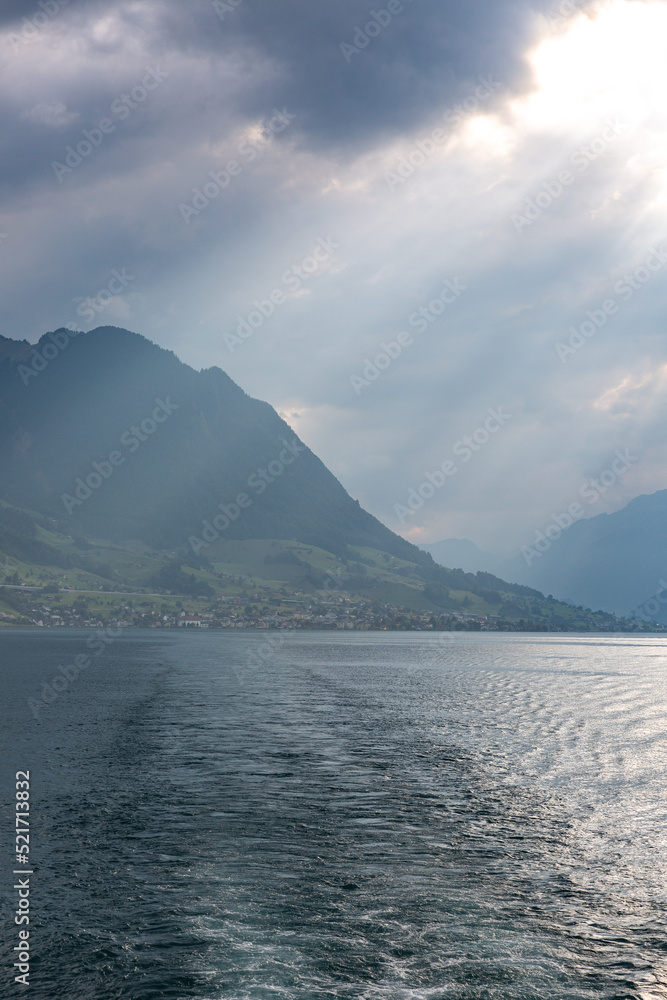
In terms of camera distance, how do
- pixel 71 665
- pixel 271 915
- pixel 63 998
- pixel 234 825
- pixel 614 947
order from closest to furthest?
pixel 63 998 < pixel 614 947 < pixel 271 915 < pixel 234 825 < pixel 71 665

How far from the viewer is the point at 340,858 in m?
27.9

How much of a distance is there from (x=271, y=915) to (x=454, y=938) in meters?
5.84

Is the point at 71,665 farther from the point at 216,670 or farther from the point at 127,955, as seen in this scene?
the point at 127,955

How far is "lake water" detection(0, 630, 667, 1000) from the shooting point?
737 inches

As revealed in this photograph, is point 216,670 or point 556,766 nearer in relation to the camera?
point 556,766

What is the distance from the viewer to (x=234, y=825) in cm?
3216

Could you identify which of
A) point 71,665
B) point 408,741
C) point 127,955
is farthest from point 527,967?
point 71,665

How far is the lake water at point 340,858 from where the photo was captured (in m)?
18.7

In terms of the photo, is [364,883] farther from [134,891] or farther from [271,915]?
[134,891]

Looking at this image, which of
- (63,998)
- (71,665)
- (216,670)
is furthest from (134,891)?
(71,665)

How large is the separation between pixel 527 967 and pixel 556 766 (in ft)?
104

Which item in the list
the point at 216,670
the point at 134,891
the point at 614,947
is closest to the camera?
the point at 614,947

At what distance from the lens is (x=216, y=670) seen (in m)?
133

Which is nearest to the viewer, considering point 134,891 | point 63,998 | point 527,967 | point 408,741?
point 63,998
